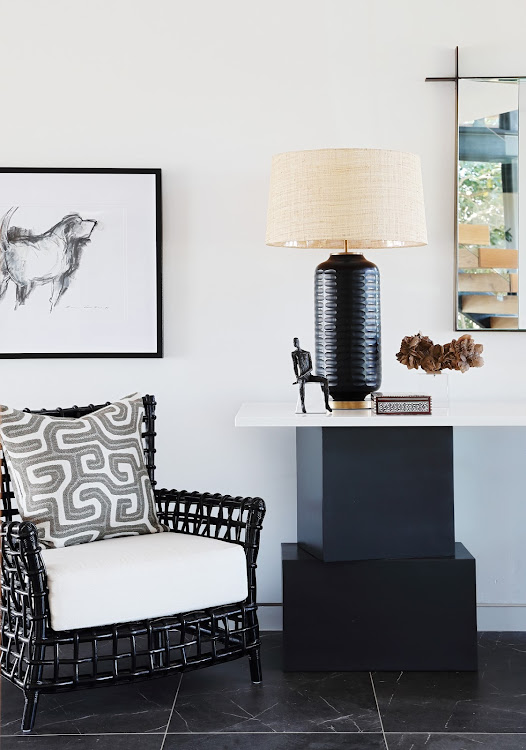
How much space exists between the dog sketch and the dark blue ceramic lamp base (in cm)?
94

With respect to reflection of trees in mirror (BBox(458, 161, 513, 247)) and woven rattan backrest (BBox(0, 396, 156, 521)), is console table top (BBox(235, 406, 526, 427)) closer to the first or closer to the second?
woven rattan backrest (BBox(0, 396, 156, 521))

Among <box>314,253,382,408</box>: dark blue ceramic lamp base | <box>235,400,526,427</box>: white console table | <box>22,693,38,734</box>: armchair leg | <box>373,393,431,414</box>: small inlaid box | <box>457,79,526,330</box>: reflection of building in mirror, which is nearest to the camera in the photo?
<box>22,693,38,734</box>: armchair leg

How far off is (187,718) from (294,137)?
1.98 m

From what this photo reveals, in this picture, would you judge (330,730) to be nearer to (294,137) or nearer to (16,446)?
(16,446)

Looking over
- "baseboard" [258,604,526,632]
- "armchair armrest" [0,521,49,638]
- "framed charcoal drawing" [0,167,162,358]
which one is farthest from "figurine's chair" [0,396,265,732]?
"baseboard" [258,604,526,632]

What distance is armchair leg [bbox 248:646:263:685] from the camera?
2385 millimetres

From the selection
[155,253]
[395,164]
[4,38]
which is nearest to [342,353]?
[395,164]

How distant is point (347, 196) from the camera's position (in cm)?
246

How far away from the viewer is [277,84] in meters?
2.95

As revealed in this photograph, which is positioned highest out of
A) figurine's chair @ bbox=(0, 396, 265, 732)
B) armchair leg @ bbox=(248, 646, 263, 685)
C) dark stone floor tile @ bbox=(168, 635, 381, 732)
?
figurine's chair @ bbox=(0, 396, 265, 732)

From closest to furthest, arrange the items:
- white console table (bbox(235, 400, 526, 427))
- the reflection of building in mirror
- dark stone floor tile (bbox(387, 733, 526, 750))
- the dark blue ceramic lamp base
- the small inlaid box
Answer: dark stone floor tile (bbox(387, 733, 526, 750))
white console table (bbox(235, 400, 526, 427))
the small inlaid box
the dark blue ceramic lamp base
the reflection of building in mirror

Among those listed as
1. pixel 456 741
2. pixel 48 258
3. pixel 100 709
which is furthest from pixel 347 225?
pixel 100 709

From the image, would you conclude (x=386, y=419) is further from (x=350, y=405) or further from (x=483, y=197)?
(x=483, y=197)

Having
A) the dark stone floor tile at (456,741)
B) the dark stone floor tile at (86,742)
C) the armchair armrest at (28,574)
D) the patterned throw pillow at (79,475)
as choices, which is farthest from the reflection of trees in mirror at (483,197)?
the dark stone floor tile at (86,742)
